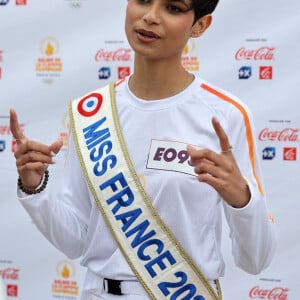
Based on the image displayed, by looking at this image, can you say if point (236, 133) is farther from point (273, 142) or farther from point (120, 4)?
point (120, 4)

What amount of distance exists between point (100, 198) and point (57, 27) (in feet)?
5.91

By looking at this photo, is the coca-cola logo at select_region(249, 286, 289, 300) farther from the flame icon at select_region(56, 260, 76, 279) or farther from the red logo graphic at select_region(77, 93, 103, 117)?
the red logo graphic at select_region(77, 93, 103, 117)

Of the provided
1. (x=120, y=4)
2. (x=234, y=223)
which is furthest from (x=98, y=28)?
(x=234, y=223)

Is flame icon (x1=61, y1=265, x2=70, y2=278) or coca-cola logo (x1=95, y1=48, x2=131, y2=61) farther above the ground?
coca-cola logo (x1=95, y1=48, x2=131, y2=61)

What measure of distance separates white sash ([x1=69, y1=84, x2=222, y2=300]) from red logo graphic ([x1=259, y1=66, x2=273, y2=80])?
4.69 feet

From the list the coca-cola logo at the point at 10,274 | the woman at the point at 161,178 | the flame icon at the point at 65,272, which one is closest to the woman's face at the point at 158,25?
the woman at the point at 161,178

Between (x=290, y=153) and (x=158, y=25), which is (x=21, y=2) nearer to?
(x=290, y=153)

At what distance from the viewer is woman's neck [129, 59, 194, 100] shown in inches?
63.2

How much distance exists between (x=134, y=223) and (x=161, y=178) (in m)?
0.15

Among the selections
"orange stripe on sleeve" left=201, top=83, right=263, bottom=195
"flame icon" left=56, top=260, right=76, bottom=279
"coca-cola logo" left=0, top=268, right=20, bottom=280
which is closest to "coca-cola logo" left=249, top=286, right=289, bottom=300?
"flame icon" left=56, top=260, right=76, bottom=279

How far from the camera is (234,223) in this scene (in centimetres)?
146

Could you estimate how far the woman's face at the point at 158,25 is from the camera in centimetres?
152

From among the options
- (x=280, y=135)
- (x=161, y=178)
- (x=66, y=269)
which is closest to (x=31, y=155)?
(x=161, y=178)

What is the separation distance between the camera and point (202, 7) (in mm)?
1578
